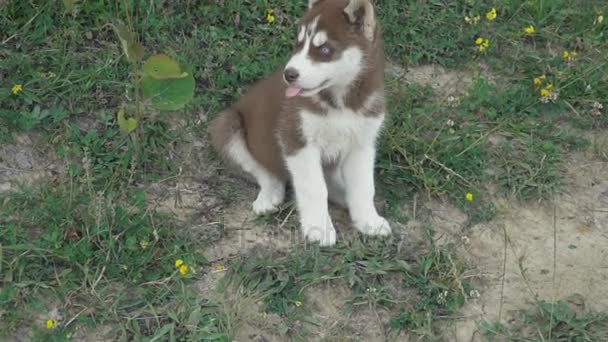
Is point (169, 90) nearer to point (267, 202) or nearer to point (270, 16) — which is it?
point (267, 202)

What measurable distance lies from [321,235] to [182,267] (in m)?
0.79

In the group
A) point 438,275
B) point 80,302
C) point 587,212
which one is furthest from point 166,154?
point 587,212

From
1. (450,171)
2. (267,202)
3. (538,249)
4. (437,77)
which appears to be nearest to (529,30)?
(437,77)

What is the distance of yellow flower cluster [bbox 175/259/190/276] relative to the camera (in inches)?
166

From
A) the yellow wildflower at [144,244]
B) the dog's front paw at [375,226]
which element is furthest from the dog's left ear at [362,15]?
the yellow wildflower at [144,244]

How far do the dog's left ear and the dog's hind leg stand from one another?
3.67 ft

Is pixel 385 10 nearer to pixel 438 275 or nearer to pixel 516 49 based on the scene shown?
pixel 516 49

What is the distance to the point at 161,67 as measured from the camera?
4.31m

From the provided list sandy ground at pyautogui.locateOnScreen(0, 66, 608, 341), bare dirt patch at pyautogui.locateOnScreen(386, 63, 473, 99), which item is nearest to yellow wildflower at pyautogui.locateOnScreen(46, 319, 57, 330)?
sandy ground at pyautogui.locateOnScreen(0, 66, 608, 341)

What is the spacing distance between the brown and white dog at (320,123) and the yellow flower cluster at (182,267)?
65cm

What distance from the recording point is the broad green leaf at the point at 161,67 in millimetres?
4289

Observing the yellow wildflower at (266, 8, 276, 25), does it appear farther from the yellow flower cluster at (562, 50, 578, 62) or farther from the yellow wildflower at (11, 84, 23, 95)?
the yellow flower cluster at (562, 50, 578, 62)

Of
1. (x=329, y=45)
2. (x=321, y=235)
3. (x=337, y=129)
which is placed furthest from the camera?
(x=321, y=235)

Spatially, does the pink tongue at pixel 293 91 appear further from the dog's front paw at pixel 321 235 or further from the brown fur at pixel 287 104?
the dog's front paw at pixel 321 235
